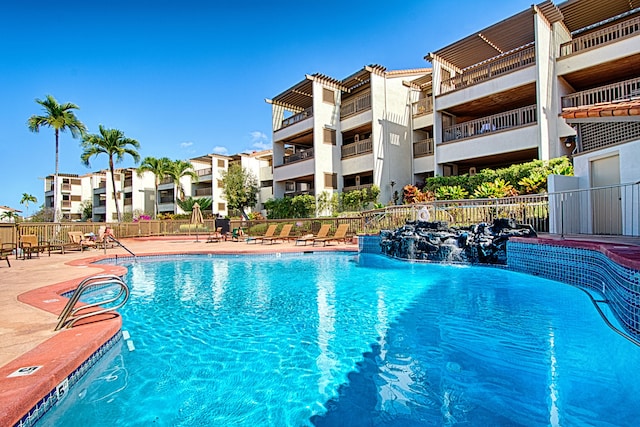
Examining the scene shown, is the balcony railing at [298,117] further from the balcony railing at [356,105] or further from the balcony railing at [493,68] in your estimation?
the balcony railing at [493,68]

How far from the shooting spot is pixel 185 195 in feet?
139

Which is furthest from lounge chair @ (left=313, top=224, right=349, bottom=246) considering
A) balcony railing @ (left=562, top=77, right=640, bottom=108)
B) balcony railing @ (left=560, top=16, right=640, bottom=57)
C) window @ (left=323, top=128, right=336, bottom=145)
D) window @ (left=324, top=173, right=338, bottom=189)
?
balcony railing @ (left=560, top=16, right=640, bottom=57)

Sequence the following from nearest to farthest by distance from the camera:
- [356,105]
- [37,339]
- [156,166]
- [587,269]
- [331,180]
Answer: [37,339], [587,269], [356,105], [331,180], [156,166]

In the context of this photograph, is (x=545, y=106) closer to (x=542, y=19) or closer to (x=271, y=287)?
(x=542, y=19)

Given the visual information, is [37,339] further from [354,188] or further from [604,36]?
[604,36]

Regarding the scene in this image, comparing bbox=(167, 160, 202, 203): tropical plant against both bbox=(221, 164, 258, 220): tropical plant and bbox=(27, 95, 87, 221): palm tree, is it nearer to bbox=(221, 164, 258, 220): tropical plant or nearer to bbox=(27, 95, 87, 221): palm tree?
bbox=(221, 164, 258, 220): tropical plant

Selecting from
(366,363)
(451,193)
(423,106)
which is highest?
(423,106)

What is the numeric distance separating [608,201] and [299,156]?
64.3 feet

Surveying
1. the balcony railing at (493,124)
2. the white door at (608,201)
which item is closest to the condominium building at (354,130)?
the balcony railing at (493,124)

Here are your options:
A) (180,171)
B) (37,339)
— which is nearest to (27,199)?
(180,171)

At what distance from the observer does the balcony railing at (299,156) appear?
25.0 meters

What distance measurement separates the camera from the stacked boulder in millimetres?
9766

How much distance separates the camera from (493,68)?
18.4 metres

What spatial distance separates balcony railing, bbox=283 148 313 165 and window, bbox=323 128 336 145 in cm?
129
